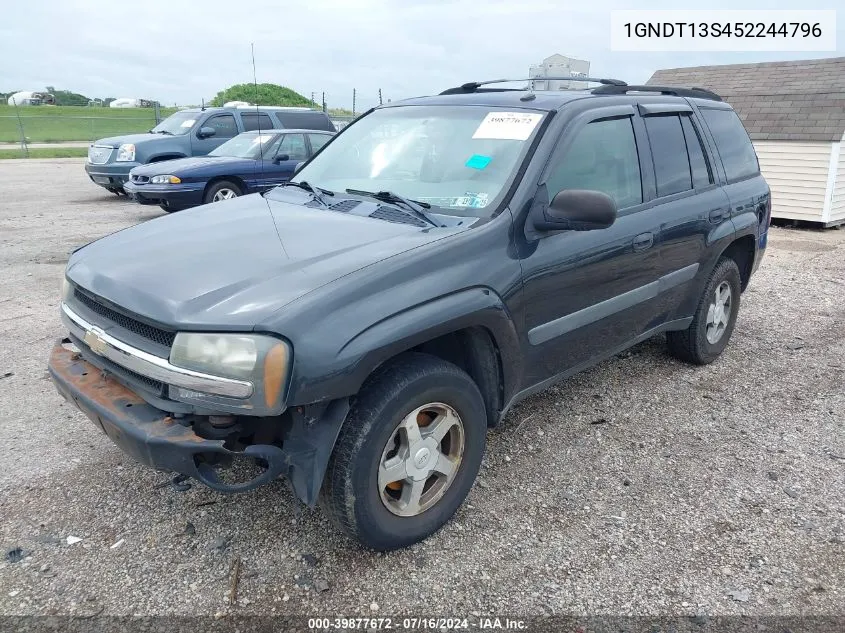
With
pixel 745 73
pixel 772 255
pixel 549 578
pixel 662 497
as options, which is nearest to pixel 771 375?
pixel 662 497

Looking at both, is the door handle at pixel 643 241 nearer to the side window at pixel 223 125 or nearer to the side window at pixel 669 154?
the side window at pixel 669 154

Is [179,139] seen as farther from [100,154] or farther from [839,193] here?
[839,193]

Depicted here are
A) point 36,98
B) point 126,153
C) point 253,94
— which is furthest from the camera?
point 36,98

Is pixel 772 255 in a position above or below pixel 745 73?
below

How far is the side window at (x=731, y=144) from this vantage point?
14.9ft

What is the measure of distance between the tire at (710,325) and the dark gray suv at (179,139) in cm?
926

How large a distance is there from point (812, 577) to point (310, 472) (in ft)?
6.66

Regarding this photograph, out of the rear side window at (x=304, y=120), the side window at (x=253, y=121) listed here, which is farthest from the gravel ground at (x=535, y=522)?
the rear side window at (x=304, y=120)

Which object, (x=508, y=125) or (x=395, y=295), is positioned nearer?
(x=395, y=295)

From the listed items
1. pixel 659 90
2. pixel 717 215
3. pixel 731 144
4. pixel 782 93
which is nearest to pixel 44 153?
pixel 782 93

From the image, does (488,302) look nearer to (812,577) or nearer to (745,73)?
(812,577)

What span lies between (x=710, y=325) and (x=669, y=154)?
138 cm

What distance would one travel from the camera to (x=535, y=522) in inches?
117

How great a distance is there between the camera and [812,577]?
8.72 ft
